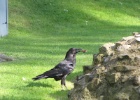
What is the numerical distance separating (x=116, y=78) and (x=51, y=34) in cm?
1431

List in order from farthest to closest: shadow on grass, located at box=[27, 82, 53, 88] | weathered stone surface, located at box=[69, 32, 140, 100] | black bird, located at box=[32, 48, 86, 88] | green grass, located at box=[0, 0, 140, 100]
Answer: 1. green grass, located at box=[0, 0, 140, 100]
2. shadow on grass, located at box=[27, 82, 53, 88]
3. black bird, located at box=[32, 48, 86, 88]
4. weathered stone surface, located at box=[69, 32, 140, 100]

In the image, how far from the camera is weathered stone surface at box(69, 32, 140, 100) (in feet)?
25.2

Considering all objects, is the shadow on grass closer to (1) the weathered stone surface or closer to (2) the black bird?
(2) the black bird

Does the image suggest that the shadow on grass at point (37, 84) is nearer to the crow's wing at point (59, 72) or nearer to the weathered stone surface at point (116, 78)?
the crow's wing at point (59, 72)

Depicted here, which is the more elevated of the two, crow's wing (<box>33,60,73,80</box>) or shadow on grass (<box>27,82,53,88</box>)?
crow's wing (<box>33,60,73,80</box>)

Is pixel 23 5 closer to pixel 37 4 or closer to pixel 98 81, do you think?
pixel 37 4

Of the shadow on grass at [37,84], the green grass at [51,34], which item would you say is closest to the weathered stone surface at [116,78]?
the green grass at [51,34]

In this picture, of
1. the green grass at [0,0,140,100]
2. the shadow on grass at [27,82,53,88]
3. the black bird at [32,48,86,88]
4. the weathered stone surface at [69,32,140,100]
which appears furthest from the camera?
the green grass at [0,0,140,100]

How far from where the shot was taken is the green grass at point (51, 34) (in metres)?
10.1

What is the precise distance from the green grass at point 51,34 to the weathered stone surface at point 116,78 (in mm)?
1131

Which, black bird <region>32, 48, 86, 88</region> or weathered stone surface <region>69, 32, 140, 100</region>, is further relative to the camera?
black bird <region>32, 48, 86, 88</region>

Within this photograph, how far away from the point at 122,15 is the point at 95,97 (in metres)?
20.5

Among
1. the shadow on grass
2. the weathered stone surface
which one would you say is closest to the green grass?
the shadow on grass

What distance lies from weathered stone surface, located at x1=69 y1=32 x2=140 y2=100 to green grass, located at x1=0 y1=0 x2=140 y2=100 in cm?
113
